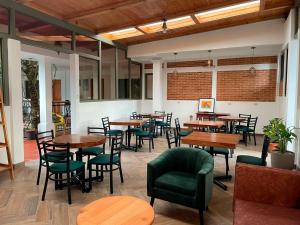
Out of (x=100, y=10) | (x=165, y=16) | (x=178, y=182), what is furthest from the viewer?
(x=165, y=16)

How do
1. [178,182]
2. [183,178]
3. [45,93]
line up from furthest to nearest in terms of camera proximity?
[45,93], [183,178], [178,182]

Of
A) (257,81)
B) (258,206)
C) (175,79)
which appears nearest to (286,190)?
(258,206)

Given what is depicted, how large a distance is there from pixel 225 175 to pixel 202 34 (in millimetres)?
4558

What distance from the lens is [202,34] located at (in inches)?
282

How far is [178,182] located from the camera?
2791 mm

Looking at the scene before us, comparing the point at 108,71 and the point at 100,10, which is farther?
the point at 108,71

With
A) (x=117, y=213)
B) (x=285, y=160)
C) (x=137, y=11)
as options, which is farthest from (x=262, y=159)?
(x=137, y=11)

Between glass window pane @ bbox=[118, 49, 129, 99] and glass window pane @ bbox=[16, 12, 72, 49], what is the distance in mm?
2816

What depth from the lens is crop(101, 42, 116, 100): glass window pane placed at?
7668 mm

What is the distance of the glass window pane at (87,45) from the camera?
251 inches

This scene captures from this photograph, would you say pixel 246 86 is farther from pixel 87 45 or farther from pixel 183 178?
pixel 183 178

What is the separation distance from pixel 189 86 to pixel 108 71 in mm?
3304

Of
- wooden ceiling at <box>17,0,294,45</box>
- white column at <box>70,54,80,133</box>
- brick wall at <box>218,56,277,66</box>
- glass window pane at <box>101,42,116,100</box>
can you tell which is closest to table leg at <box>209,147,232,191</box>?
wooden ceiling at <box>17,0,294,45</box>

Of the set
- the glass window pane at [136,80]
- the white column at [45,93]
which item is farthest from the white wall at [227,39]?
the white column at [45,93]
